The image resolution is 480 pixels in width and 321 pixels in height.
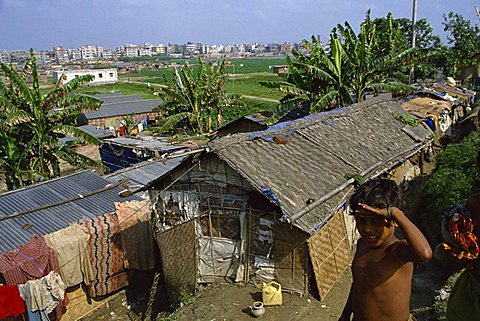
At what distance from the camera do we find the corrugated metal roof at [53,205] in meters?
8.74

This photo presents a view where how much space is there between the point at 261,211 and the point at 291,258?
98cm

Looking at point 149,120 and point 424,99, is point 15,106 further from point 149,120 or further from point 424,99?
point 149,120

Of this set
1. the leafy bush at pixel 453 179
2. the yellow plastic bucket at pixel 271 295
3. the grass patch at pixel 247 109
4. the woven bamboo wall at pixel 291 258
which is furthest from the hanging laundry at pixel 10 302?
the grass patch at pixel 247 109

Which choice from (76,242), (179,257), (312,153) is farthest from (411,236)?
(76,242)

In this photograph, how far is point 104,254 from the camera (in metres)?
9.00

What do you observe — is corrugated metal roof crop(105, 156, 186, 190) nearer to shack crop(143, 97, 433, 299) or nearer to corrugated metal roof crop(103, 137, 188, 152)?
corrugated metal roof crop(103, 137, 188, 152)

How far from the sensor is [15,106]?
37.3 feet

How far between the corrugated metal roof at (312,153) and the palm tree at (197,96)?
10.7 meters

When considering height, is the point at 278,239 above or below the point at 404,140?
below

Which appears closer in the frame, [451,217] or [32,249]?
[451,217]

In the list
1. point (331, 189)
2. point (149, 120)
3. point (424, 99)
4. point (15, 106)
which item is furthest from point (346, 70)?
point (149, 120)

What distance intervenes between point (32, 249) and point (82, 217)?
5.76ft

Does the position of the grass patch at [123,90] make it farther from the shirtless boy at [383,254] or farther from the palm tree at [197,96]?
the shirtless boy at [383,254]

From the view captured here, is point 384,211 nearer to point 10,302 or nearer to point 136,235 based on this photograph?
point 10,302
